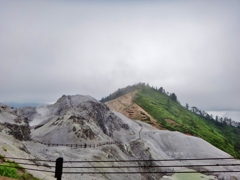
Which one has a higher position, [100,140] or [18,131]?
[18,131]

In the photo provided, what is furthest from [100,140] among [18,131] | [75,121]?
[18,131]

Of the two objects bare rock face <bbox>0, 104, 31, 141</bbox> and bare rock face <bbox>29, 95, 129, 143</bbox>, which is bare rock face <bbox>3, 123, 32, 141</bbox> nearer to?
bare rock face <bbox>0, 104, 31, 141</bbox>

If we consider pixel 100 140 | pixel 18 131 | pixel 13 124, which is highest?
pixel 13 124

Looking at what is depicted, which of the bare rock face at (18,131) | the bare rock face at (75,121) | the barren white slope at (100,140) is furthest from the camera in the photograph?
the bare rock face at (75,121)

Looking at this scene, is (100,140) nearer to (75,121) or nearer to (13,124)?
(75,121)

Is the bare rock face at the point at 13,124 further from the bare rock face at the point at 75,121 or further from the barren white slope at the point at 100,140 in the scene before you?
the bare rock face at the point at 75,121

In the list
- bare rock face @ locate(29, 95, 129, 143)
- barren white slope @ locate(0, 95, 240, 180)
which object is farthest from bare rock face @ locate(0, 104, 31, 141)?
bare rock face @ locate(29, 95, 129, 143)

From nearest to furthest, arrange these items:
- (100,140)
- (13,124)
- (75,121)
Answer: (13,124) < (100,140) < (75,121)

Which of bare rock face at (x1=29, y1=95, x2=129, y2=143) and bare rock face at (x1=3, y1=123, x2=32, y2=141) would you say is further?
bare rock face at (x1=29, y1=95, x2=129, y2=143)

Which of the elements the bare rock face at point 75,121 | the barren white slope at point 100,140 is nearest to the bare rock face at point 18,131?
the barren white slope at point 100,140

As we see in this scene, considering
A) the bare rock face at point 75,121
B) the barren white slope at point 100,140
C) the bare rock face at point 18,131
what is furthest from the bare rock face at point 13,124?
the bare rock face at point 75,121

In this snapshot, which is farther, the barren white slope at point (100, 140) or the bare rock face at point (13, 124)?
the barren white slope at point (100, 140)

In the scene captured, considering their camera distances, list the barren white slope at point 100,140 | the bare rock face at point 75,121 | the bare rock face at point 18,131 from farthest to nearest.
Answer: the bare rock face at point 75,121, the barren white slope at point 100,140, the bare rock face at point 18,131

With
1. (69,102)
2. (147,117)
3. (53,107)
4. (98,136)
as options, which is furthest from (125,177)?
(147,117)
